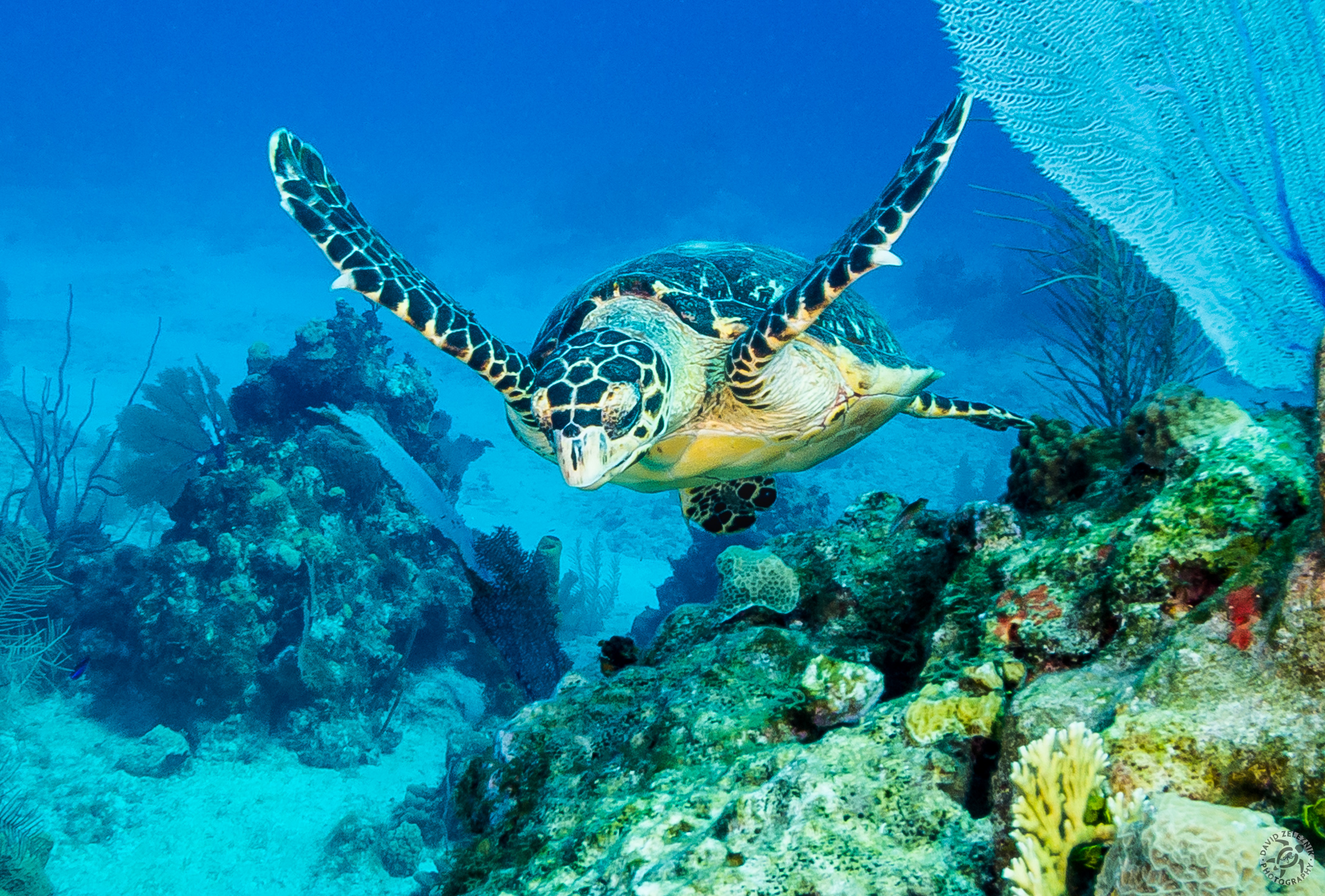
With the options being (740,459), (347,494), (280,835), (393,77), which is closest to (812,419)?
(740,459)

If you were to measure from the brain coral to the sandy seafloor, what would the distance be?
17.6 feet

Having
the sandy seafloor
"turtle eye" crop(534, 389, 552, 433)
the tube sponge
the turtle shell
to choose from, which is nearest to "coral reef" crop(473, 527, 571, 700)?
the sandy seafloor

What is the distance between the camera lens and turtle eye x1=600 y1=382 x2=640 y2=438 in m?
3.01

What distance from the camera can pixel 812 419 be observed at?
410 cm

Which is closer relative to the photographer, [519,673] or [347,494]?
[519,673]

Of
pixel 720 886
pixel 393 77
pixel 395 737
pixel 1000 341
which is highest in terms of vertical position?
pixel 393 77

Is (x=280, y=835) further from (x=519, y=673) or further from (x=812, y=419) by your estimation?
(x=812, y=419)

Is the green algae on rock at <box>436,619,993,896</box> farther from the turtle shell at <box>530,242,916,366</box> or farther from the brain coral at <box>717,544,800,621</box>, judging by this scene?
the turtle shell at <box>530,242,916,366</box>

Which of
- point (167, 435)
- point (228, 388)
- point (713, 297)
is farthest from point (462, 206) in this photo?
point (713, 297)

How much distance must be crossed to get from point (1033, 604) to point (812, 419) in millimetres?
2225

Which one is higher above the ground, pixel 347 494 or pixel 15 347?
pixel 15 347

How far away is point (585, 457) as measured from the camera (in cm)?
287

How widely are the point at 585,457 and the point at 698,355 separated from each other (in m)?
1.43

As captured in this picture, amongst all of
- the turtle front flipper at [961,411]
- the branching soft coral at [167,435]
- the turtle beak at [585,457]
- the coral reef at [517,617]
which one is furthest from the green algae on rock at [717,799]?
the branching soft coral at [167,435]
